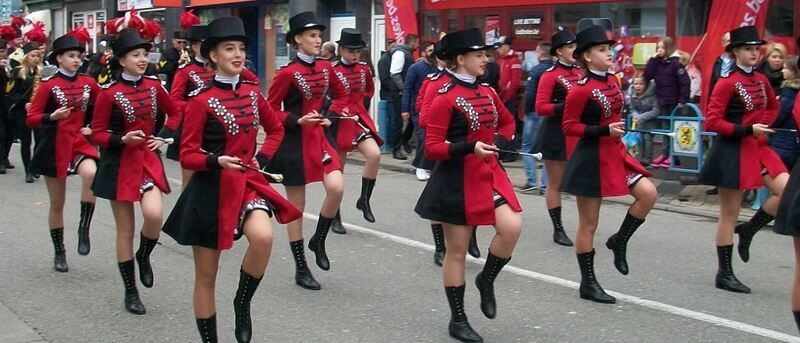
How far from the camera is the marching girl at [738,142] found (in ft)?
23.3

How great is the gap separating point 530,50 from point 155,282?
32.5ft

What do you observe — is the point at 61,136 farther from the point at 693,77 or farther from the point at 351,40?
the point at 693,77

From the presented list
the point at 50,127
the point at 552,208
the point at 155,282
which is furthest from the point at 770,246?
the point at 50,127

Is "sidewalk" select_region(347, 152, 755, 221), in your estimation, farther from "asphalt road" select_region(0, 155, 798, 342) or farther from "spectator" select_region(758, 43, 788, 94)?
"spectator" select_region(758, 43, 788, 94)

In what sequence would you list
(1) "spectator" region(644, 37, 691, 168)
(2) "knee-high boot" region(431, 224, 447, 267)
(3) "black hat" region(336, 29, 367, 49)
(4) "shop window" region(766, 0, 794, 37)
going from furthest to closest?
(4) "shop window" region(766, 0, 794, 37)
(1) "spectator" region(644, 37, 691, 168)
(3) "black hat" region(336, 29, 367, 49)
(2) "knee-high boot" region(431, 224, 447, 267)

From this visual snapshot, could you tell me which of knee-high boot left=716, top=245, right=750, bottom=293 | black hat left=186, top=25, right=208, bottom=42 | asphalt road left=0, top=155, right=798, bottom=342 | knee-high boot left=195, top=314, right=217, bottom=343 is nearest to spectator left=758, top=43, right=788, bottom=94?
asphalt road left=0, top=155, right=798, bottom=342

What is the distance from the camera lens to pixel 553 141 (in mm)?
9031

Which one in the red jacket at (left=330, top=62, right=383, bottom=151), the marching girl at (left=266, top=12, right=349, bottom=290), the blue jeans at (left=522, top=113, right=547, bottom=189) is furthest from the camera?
the blue jeans at (left=522, top=113, right=547, bottom=189)

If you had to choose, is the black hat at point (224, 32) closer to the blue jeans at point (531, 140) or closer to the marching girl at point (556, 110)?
the marching girl at point (556, 110)

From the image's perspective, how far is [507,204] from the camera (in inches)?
235

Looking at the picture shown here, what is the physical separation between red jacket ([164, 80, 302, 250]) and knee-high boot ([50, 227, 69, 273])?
2.72 metres

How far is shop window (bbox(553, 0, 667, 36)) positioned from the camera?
14445 millimetres

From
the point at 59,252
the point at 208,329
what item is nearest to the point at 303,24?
the point at 59,252

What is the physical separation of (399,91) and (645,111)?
4.25m
